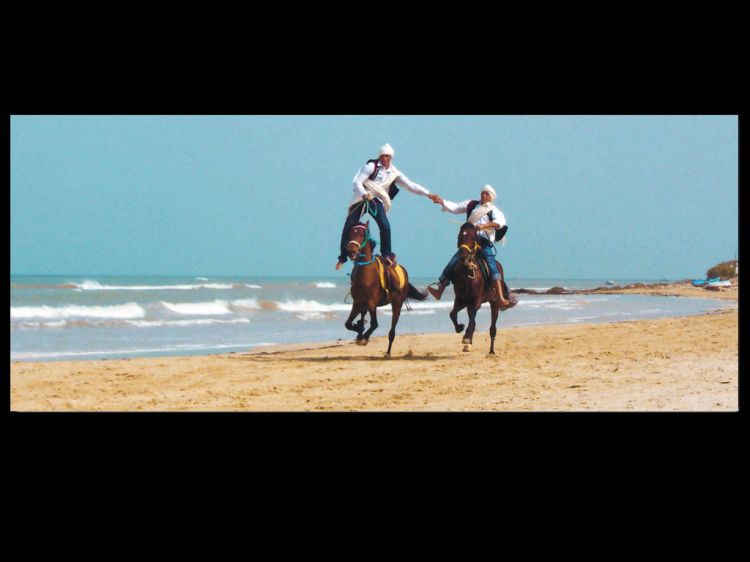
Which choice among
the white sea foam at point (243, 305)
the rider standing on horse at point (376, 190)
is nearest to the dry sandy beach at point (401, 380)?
the rider standing on horse at point (376, 190)

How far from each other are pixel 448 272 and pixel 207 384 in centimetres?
245

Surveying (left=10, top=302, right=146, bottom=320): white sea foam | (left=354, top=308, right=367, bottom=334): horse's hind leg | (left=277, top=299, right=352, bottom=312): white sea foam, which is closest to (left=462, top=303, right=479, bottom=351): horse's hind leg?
(left=354, top=308, right=367, bottom=334): horse's hind leg

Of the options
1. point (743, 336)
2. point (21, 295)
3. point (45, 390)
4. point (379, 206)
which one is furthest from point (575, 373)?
point (21, 295)

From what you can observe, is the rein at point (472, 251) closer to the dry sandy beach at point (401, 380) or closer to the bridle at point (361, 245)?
the dry sandy beach at point (401, 380)

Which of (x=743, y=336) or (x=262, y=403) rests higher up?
(x=743, y=336)

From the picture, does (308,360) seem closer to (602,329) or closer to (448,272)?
(448,272)

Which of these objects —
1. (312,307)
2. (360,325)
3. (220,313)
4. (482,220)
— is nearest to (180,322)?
(220,313)

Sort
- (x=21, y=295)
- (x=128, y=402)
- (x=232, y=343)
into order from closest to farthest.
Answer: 1. (x=128, y=402)
2. (x=232, y=343)
3. (x=21, y=295)

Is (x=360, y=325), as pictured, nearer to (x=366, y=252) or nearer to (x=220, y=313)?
(x=366, y=252)

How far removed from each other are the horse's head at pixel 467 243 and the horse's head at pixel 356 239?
91 cm

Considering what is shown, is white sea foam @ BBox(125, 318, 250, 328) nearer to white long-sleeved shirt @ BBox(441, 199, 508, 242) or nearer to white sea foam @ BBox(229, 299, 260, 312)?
white sea foam @ BBox(229, 299, 260, 312)

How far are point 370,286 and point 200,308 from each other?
196 inches

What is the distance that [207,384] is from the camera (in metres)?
7.62

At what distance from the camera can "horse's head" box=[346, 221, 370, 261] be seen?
26.0 feet
